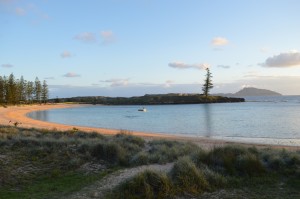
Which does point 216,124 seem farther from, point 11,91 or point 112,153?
point 11,91

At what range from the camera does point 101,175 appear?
1106 centimetres

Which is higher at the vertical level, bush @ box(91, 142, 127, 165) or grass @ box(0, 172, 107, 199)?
bush @ box(91, 142, 127, 165)

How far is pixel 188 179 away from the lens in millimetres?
9586

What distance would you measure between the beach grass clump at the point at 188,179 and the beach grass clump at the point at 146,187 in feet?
1.15

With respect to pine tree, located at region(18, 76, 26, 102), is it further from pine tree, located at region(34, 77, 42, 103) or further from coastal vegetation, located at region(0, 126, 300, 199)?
coastal vegetation, located at region(0, 126, 300, 199)

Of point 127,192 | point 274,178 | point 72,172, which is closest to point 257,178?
point 274,178

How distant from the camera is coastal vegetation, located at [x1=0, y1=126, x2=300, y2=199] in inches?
359

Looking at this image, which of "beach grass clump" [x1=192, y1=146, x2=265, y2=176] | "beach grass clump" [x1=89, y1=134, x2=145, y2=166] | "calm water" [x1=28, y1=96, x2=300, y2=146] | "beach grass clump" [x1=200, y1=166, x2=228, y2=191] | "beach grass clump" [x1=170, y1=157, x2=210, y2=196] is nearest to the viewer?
"beach grass clump" [x1=170, y1=157, x2=210, y2=196]

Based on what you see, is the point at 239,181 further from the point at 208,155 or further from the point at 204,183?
the point at 208,155

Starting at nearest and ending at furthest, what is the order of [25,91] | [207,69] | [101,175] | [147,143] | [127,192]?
[127,192] < [101,175] < [147,143] < [25,91] < [207,69]

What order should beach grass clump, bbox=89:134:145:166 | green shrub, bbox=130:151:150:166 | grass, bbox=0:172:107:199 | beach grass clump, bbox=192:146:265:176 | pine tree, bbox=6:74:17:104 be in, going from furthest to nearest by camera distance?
pine tree, bbox=6:74:17:104 → beach grass clump, bbox=89:134:145:166 → green shrub, bbox=130:151:150:166 → beach grass clump, bbox=192:146:265:176 → grass, bbox=0:172:107:199

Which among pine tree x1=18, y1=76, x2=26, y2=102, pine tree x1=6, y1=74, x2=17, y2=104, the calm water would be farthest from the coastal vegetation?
pine tree x1=18, y1=76, x2=26, y2=102

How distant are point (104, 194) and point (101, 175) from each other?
218 cm

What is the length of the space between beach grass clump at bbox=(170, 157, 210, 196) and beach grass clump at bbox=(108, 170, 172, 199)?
35 cm
